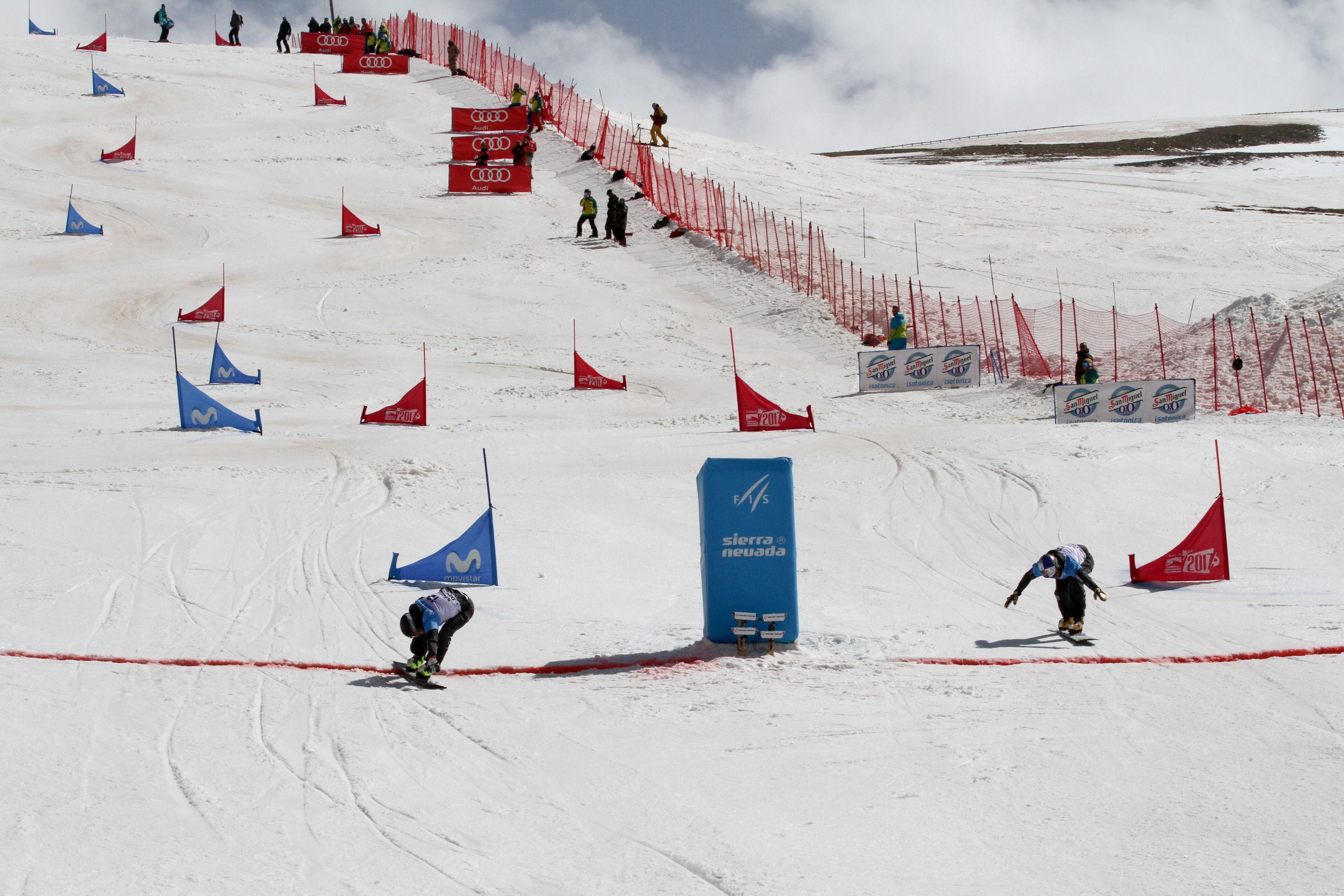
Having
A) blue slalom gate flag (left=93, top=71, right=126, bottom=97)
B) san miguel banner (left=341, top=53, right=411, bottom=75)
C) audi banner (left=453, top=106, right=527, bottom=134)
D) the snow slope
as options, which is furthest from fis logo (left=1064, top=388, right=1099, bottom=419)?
san miguel banner (left=341, top=53, right=411, bottom=75)

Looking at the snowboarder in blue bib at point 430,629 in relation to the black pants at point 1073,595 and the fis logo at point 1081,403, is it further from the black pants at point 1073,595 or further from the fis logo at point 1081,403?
the fis logo at point 1081,403

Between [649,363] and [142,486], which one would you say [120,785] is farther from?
[649,363]

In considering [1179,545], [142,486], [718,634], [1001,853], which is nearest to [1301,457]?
[1179,545]

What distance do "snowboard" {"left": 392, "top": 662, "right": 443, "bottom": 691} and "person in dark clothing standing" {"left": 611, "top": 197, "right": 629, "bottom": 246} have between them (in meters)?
24.6

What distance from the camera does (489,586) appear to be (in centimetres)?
1096

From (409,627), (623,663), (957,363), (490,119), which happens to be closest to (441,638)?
(409,627)

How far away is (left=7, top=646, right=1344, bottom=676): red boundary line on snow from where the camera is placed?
8094mm

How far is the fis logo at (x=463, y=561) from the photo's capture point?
1080 cm

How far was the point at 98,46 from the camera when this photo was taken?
50.0 meters

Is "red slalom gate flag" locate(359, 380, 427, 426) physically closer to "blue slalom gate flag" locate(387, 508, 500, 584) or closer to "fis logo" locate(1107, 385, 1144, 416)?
"blue slalom gate flag" locate(387, 508, 500, 584)

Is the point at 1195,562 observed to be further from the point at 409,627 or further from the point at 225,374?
the point at 225,374

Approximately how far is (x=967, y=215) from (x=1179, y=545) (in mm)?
27222

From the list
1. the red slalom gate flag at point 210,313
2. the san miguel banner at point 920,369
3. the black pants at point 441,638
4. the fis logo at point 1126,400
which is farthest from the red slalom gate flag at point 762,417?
the red slalom gate flag at point 210,313

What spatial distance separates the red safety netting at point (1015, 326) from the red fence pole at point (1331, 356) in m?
0.05
